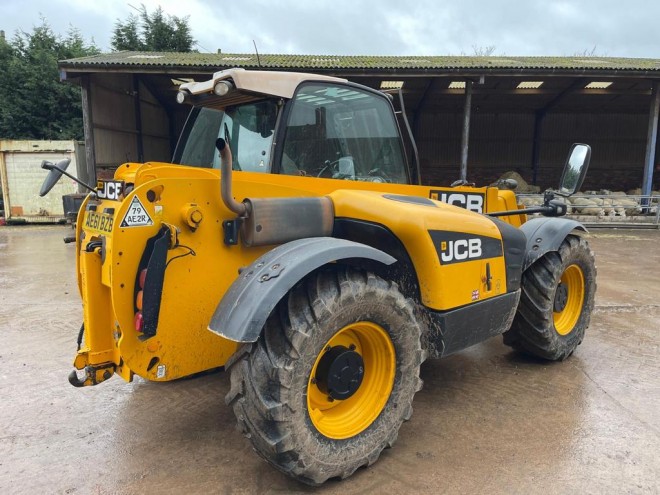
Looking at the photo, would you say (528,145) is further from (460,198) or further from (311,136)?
(311,136)

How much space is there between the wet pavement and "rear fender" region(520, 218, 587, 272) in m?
0.93

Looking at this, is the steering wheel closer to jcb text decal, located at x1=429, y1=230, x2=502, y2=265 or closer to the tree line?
jcb text decal, located at x1=429, y1=230, x2=502, y2=265

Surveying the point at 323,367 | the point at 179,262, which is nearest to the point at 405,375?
the point at 323,367

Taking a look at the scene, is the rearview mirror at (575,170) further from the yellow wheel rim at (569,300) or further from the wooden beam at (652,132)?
the wooden beam at (652,132)

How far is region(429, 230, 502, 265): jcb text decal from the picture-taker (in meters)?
2.71

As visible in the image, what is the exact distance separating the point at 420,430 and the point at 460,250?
1.11 m

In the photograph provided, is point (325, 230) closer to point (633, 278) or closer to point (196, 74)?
point (633, 278)

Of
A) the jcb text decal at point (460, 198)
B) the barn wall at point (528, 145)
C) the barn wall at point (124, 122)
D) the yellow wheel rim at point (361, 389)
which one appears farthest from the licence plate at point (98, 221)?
the barn wall at point (528, 145)

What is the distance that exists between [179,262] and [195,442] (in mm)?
1143

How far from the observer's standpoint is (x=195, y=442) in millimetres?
2795

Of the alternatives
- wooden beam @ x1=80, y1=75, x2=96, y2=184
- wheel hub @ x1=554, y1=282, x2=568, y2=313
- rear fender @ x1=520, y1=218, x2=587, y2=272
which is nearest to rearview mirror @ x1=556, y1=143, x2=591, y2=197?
rear fender @ x1=520, y1=218, x2=587, y2=272

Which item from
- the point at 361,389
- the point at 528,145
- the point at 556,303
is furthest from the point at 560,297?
the point at 528,145

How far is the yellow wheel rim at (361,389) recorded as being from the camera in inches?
97.4

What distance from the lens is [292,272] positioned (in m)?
2.15
